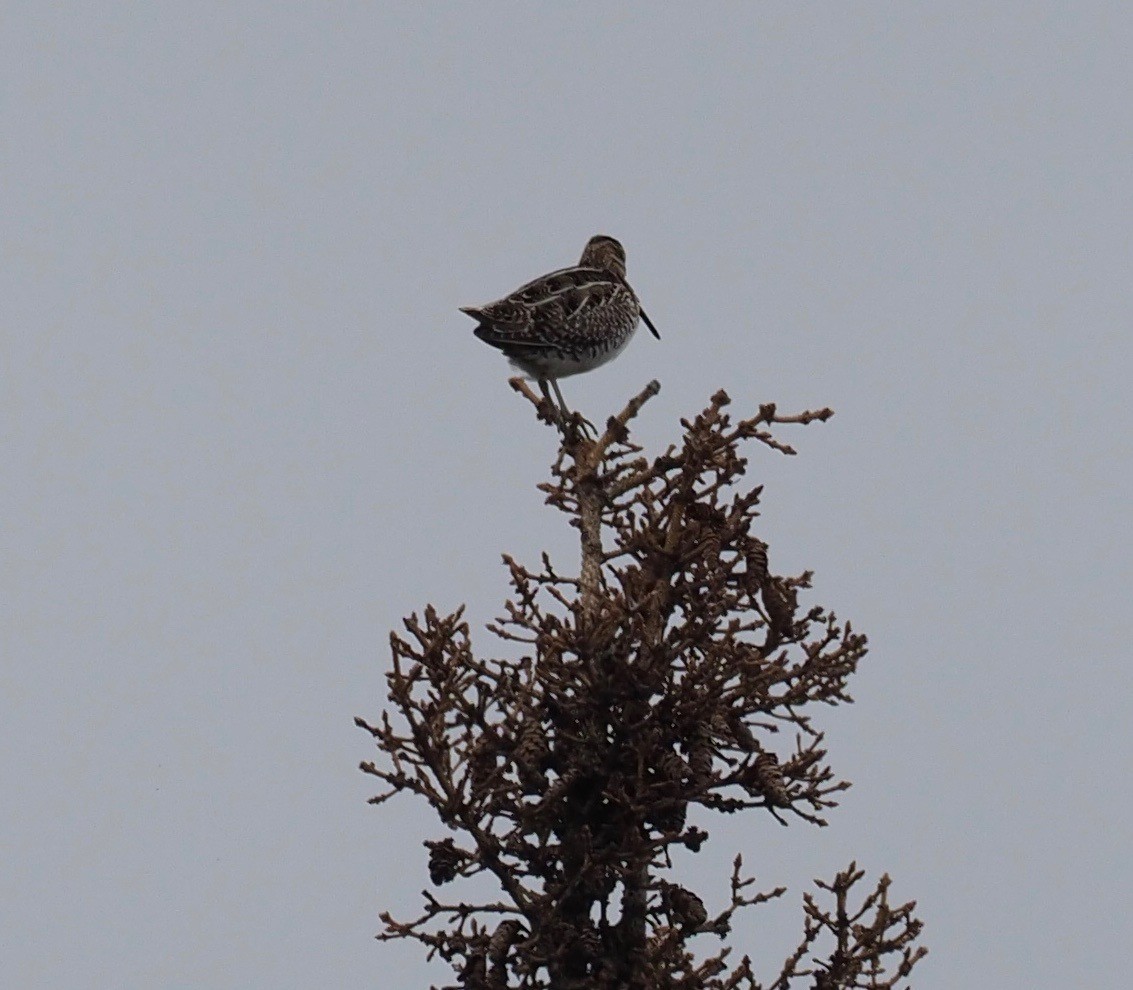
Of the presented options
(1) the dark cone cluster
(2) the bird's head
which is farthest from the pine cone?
(2) the bird's head

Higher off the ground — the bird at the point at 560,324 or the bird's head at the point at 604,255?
the bird's head at the point at 604,255

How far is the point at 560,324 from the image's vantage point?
1119 cm

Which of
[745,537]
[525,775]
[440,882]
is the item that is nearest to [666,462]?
[745,537]

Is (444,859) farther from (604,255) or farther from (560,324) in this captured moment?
(604,255)

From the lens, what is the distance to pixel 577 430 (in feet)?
34.2

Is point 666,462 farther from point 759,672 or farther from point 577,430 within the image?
point 759,672

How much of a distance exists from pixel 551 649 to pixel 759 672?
3.77 feet

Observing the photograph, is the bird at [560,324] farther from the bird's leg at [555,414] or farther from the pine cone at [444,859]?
the pine cone at [444,859]

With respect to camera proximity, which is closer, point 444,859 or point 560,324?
point 444,859

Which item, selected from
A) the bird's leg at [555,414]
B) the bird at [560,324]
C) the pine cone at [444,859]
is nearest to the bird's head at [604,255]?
the bird at [560,324]

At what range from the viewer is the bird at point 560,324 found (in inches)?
432

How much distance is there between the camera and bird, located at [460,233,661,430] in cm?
1098

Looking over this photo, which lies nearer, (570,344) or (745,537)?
(745,537)

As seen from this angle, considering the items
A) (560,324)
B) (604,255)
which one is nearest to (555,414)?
(560,324)
